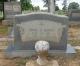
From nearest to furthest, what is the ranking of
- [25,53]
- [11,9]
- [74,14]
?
[25,53]
[11,9]
[74,14]

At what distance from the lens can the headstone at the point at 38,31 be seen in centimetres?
678

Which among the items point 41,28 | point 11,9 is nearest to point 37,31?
point 41,28

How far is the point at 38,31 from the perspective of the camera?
684cm

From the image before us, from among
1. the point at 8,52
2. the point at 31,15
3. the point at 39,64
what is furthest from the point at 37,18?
the point at 39,64

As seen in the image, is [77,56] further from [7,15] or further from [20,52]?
[7,15]

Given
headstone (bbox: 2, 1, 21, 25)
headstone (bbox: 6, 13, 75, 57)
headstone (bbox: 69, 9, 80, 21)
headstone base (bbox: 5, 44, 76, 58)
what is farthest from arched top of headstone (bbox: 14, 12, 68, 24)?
headstone (bbox: 69, 9, 80, 21)

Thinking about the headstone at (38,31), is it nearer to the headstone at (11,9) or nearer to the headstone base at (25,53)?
the headstone base at (25,53)

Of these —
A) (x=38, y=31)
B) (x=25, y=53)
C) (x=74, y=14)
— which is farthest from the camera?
(x=74, y=14)

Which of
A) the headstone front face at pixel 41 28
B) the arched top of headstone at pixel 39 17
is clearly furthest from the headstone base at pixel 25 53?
the arched top of headstone at pixel 39 17

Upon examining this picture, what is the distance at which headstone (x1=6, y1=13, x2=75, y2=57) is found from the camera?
22.2 ft

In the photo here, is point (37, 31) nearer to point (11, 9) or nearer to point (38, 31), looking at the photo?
point (38, 31)

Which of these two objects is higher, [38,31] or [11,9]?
[11,9]

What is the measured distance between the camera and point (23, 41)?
6.88 meters

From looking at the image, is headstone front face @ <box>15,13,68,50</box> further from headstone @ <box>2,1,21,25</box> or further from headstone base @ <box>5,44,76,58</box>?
headstone @ <box>2,1,21,25</box>
